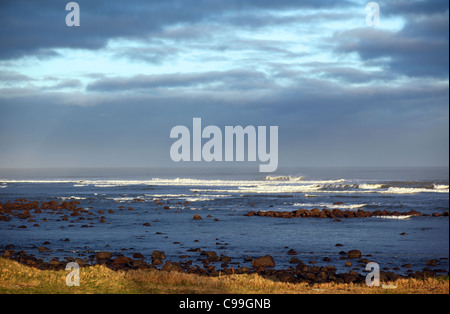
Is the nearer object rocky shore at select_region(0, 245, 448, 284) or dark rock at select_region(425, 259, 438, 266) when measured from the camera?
rocky shore at select_region(0, 245, 448, 284)

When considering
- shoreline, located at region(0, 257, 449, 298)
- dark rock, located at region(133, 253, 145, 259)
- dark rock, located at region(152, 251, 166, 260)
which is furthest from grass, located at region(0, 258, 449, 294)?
dark rock, located at region(133, 253, 145, 259)

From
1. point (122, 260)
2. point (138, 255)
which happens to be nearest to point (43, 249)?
point (138, 255)

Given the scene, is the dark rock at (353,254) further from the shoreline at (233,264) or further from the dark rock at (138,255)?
the dark rock at (138,255)

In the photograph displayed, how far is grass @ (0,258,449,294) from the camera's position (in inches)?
521

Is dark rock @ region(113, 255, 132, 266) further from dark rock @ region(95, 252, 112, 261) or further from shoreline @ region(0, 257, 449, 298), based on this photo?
shoreline @ region(0, 257, 449, 298)

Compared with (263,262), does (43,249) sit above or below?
below

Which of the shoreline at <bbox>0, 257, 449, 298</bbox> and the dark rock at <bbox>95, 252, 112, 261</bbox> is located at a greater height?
the shoreline at <bbox>0, 257, 449, 298</bbox>

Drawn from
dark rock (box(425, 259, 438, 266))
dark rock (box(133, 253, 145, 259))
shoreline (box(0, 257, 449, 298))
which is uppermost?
shoreline (box(0, 257, 449, 298))

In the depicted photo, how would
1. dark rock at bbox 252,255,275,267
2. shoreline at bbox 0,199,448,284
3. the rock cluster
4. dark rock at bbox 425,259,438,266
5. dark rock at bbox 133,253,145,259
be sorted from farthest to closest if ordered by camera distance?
1. the rock cluster
2. dark rock at bbox 133,253,145,259
3. dark rock at bbox 425,259,438,266
4. dark rock at bbox 252,255,275,267
5. shoreline at bbox 0,199,448,284

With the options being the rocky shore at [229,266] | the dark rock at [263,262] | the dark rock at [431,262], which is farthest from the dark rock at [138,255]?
the dark rock at [431,262]

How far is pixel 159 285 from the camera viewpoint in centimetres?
1411

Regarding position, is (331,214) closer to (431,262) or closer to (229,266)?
(431,262)

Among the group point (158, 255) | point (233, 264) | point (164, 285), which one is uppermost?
point (164, 285)
